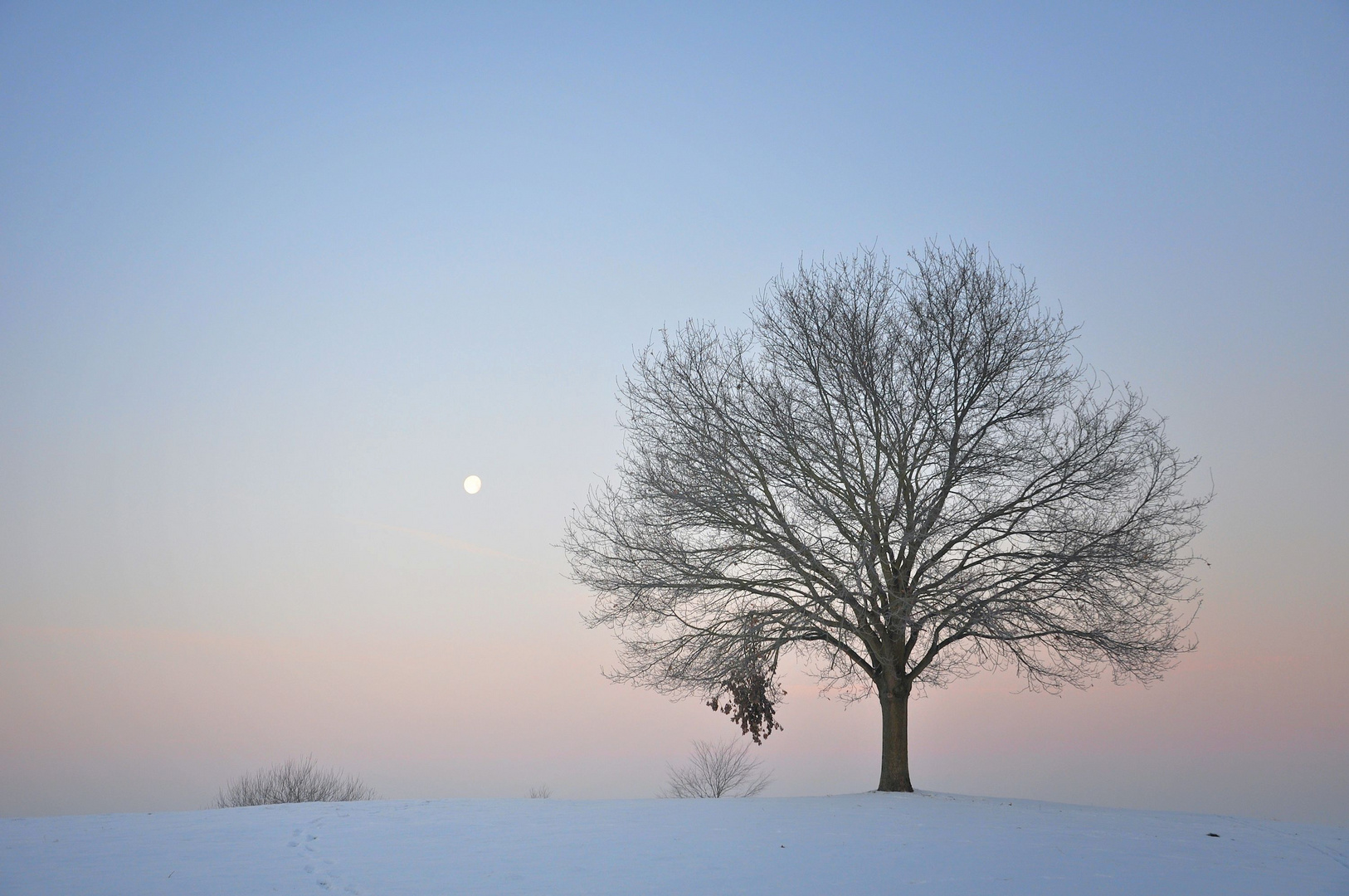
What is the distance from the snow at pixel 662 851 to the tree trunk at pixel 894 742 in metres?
2.05

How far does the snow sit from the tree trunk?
80.9 inches

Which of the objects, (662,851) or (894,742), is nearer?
(662,851)

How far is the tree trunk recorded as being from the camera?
16.2 metres

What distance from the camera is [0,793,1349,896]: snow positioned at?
8.58 metres

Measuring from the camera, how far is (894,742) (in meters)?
16.4

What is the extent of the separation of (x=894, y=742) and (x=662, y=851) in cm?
754

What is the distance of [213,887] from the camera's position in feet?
27.5

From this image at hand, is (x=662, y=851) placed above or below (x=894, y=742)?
below

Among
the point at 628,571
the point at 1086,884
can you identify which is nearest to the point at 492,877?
the point at 1086,884

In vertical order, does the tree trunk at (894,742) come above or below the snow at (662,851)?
above

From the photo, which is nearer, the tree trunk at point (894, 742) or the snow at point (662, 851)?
the snow at point (662, 851)

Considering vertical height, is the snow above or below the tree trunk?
below

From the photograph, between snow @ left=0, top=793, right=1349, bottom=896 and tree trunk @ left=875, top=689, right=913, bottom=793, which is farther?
tree trunk @ left=875, top=689, right=913, bottom=793

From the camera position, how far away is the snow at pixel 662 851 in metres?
8.58
